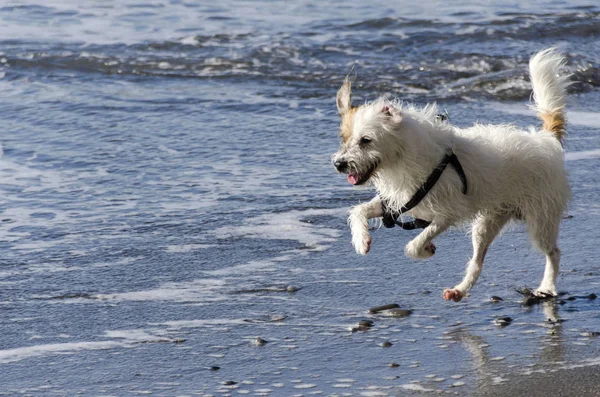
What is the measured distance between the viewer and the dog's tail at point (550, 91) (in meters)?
5.99

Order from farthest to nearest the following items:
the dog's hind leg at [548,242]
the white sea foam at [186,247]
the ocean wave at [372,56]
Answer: the ocean wave at [372,56] < the white sea foam at [186,247] < the dog's hind leg at [548,242]

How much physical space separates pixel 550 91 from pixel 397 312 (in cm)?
166

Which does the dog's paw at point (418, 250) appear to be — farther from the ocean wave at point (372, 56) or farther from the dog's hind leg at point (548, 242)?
the ocean wave at point (372, 56)

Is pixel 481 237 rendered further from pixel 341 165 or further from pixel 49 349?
pixel 49 349

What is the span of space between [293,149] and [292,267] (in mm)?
2891

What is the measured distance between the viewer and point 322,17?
1647cm

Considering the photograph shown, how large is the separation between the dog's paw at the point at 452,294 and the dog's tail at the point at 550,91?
1206mm

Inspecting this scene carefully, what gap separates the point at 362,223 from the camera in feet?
18.2

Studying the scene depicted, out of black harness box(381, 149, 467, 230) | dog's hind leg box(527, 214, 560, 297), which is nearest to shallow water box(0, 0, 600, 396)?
dog's hind leg box(527, 214, 560, 297)

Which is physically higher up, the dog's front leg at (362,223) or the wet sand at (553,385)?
the dog's front leg at (362,223)

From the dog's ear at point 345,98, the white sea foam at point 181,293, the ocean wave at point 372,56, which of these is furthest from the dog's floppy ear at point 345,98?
the ocean wave at point 372,56

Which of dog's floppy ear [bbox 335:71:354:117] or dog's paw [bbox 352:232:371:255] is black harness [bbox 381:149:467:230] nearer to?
dog's paw [bbox 352:232:371:255]

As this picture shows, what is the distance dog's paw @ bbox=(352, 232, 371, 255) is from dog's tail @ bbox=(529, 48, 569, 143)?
54.4 inches

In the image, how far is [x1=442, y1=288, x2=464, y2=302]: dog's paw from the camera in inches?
215
